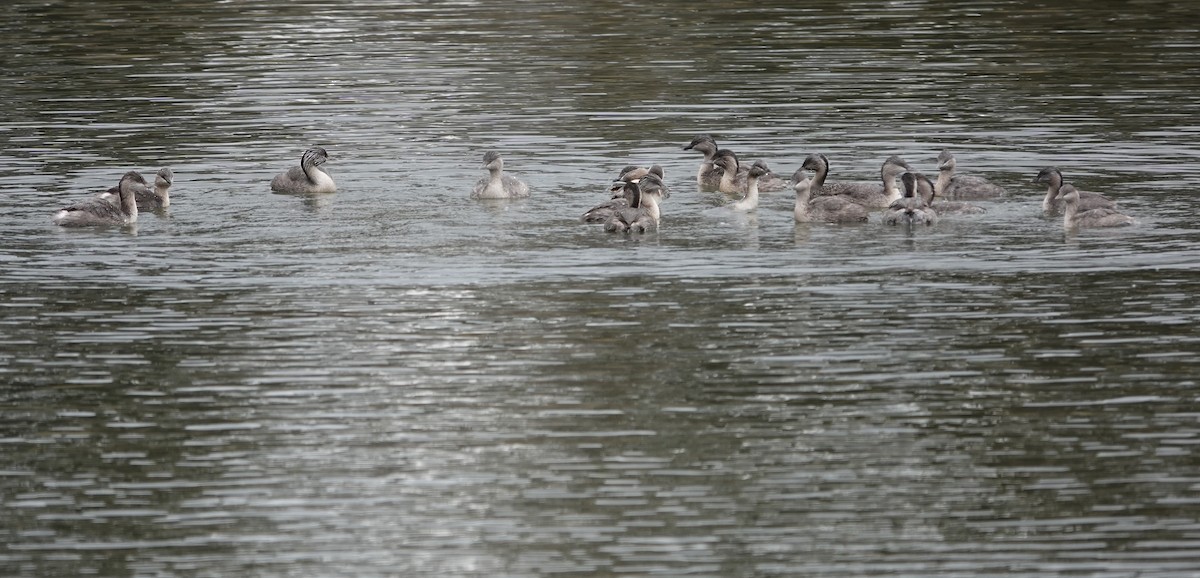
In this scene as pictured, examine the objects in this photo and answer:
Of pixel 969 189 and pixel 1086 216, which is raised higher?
pixel 969 189

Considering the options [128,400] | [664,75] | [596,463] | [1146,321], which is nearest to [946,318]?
[1146,321]

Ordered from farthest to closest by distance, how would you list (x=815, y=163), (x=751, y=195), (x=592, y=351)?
(x=815, y=163), (x=751, y=195), (x=592, y=351)

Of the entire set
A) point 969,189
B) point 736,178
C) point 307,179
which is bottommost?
point 969,189

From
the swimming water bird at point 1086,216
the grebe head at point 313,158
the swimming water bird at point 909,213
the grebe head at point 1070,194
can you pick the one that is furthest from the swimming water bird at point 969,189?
the grebe head at point 313,158

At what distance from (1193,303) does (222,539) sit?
8350mm

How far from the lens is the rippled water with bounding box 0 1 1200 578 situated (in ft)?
37.1

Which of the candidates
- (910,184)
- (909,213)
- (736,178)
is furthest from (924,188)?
(736,178)

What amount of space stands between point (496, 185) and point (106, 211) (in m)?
3.89

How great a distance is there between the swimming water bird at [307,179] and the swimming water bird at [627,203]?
3414 mm

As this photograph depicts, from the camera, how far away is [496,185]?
2050 cm

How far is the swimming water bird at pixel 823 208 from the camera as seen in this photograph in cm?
1961

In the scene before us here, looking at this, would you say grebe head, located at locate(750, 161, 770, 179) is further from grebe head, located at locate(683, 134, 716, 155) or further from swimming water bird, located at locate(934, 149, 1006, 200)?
swimming water bird, located at locate(934, 149, 1006, 200)

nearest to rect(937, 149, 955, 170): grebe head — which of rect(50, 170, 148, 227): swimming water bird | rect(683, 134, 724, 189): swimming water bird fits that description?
rect(683, 134, 724, 189): swimming water bird

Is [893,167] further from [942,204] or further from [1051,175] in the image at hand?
[1051,175]
